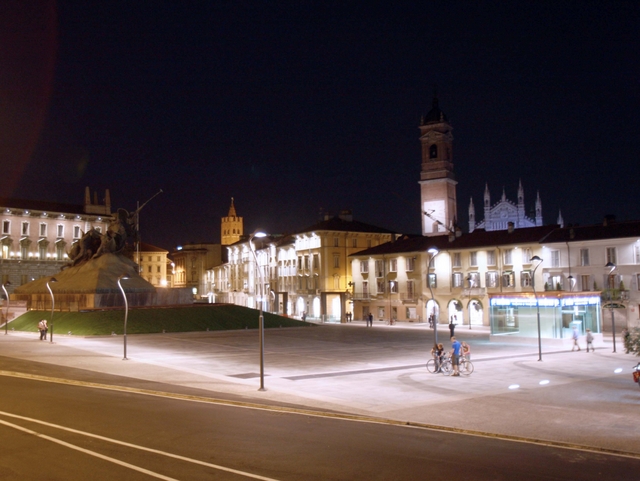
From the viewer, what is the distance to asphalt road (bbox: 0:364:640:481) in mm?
11711

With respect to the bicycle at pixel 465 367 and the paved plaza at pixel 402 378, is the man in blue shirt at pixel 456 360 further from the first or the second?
the paved plaza at pixel 402 378

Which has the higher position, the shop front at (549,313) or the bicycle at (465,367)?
the shop front at (549,313)

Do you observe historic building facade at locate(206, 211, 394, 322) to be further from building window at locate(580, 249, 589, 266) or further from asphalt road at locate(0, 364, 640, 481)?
asphalt road at locate(0, 364, 640, 481)

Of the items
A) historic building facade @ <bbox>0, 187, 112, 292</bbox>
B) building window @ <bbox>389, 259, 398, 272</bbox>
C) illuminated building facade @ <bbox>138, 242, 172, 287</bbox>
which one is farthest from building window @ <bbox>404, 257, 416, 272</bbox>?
illuminated building facade @ <bbox>138, 242, 172, 287</bbox>

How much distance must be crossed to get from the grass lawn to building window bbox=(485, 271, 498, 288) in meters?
21.4

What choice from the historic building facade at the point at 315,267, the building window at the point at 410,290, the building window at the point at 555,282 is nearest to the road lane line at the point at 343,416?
the building window at the point at 555,282

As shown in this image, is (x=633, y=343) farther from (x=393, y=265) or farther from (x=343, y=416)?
(x=393, y=265)

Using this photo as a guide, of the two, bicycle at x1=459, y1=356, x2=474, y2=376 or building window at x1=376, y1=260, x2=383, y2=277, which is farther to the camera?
building window at x1=376, y1=260, x2=383, y2=277

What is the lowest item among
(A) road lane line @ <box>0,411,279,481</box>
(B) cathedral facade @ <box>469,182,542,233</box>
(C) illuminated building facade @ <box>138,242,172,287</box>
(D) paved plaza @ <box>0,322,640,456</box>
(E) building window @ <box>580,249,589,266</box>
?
(D) paved plaza @ <box>0,322,640,456</box>

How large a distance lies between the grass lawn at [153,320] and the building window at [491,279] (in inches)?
842

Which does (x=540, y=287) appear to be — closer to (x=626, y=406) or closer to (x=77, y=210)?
(x=626, y=406)

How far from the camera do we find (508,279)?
67.4 m

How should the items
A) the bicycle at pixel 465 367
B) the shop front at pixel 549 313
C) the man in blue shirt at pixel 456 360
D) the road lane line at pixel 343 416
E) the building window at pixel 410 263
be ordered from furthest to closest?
1. the building window at pixel 410 263
2. the shop front at pixel 549 313
3. the bicycle at pixel 465 367
4. the man in blue shirt at pixel 456 360
5. the road lane line at pixel 343 416

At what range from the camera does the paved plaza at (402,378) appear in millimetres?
17906
